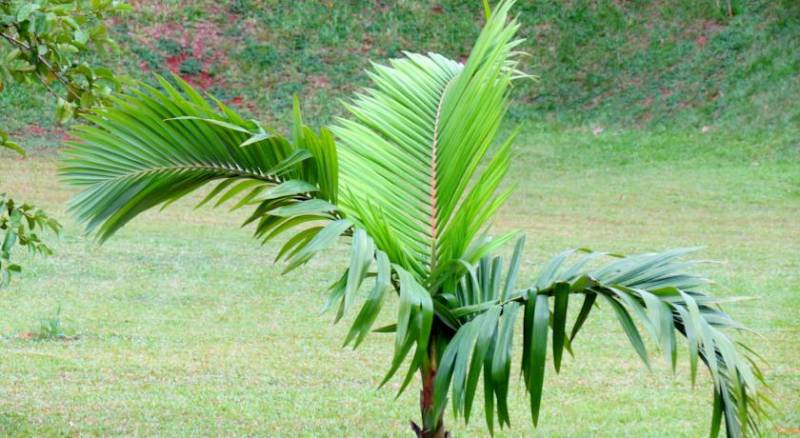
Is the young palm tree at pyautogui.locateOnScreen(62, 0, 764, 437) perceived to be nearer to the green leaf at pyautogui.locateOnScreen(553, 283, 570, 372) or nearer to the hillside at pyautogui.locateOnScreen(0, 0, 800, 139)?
the green leaf at pyautogui.locateOnScreen(553, 283, 570, 372)

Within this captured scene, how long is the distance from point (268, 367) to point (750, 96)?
1821 cm

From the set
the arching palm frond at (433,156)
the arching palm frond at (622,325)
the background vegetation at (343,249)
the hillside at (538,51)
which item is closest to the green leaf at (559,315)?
the arching palm frond at (622,325)

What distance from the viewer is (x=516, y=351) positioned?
7.64m

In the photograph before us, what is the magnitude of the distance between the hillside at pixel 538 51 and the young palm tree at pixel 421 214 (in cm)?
1964

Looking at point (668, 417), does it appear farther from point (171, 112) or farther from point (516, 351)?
point (171, 112)

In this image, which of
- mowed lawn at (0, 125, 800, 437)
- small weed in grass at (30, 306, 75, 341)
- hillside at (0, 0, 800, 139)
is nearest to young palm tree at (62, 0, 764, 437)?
mowed lawn at (0, 125, 800, 437)

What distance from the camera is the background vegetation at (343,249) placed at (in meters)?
6.14

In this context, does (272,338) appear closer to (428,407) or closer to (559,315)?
(428,407)

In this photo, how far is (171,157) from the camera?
3381mm

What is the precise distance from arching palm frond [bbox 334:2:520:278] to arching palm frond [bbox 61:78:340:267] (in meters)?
0.16

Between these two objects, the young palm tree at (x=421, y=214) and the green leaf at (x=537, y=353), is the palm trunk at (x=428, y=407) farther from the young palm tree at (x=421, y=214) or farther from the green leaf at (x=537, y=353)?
the green leaf at (x=537, y=353)

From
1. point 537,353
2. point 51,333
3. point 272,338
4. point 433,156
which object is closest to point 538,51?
point 272,338

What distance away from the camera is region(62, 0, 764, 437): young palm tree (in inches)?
119

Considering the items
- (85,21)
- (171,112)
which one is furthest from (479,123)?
(85,21)
